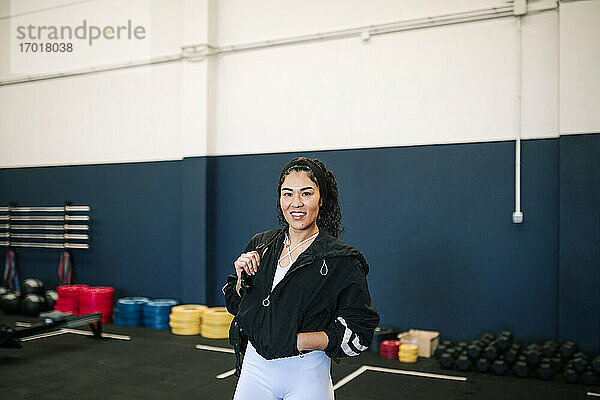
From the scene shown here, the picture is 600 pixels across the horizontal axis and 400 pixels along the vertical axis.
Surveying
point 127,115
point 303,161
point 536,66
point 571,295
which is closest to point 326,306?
point 303,161

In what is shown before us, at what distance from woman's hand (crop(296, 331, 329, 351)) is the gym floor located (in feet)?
7.02

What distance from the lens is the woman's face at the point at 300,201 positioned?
5.65 feet

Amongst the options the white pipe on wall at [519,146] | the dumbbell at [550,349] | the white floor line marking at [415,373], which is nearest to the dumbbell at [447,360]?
the white floor line marking at [415,373]

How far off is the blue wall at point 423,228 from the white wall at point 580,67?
0.15m

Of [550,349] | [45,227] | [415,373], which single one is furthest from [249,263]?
[45,227]

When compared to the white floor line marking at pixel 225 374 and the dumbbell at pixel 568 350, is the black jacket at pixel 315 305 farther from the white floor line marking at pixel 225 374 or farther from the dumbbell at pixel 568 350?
the dumbbell at pixel 568 350

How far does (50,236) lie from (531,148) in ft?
17.9

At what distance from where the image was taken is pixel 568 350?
3.98m

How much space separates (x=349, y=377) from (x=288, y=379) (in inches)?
99.3

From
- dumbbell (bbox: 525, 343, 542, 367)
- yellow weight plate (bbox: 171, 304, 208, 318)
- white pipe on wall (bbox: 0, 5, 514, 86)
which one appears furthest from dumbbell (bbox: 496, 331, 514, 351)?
yellow weight plate (bbox: 171, 304, 208, 318)

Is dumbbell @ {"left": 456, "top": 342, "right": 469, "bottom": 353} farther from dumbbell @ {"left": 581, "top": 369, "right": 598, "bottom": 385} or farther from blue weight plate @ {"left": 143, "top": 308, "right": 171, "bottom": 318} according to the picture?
blue weight plate @ {"left": 143, "top": 308, "right": 171, "bottom": 318}

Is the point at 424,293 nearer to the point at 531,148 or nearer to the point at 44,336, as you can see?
the point at 531,148

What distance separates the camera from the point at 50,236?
262 inches

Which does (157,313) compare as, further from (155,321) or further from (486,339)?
(486,339)
